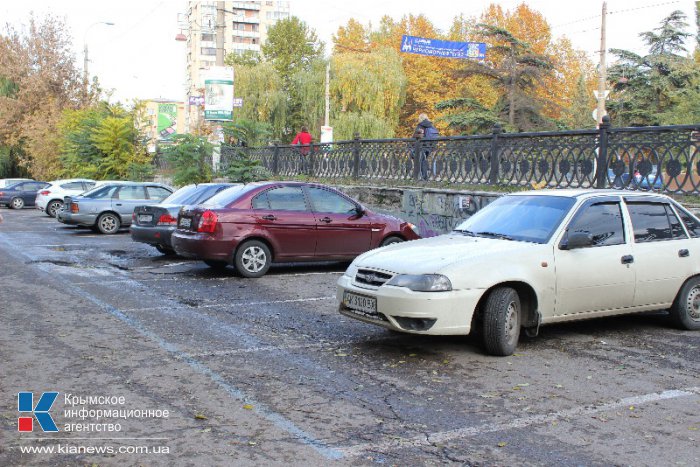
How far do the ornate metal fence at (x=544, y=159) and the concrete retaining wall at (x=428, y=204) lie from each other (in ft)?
1.31

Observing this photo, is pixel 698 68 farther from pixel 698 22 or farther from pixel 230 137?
pixel 230 137

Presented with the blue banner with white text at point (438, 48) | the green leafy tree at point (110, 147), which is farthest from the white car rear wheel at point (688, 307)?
the green leafy tree at point (110, 147)

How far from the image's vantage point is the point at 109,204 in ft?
67.3

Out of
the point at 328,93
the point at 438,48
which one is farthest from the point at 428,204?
the point at 328,93

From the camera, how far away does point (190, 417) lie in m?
4.86

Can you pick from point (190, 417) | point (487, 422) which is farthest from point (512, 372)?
point (190, 417)

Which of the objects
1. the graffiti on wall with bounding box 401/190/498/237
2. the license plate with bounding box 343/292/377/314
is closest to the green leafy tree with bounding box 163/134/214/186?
the graffiti on wall with bounding box 401/190/498/237

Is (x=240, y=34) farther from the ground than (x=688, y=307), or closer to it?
farther from the ground

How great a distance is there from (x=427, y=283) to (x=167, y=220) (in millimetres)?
8807

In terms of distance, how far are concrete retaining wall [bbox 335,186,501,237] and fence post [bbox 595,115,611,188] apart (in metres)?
1.96

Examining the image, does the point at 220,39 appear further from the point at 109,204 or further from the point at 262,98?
the point at 262,98

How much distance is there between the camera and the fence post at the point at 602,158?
38.1 ft

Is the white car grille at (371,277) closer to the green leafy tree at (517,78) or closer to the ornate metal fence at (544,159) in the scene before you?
the ornate metal fence at (544,159)

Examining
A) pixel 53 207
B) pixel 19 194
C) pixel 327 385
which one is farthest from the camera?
pixel 19 194
